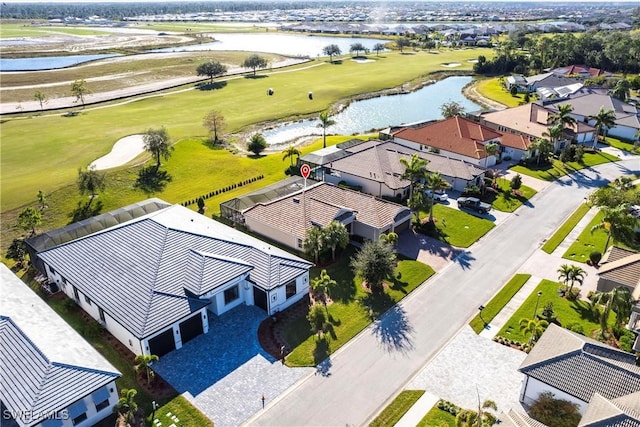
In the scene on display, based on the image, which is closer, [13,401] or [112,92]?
[13,401]

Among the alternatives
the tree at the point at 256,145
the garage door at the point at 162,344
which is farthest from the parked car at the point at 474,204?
the garage door at the point at 162,344

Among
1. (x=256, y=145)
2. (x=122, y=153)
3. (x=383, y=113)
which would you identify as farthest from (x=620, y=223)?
(x=383, y=113)

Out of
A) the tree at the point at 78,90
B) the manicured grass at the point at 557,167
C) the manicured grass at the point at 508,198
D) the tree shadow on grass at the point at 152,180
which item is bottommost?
the manicured grass at the point at 508,198

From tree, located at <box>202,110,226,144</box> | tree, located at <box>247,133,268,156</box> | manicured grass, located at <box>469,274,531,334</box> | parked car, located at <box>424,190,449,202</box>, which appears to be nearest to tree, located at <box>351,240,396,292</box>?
manicured grass, located at <box>469,274,531,334</box>

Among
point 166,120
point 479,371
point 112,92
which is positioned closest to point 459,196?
point 479,371

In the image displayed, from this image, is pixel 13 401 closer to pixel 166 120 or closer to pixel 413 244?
pixel 413 244

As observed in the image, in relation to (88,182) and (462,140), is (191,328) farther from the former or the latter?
(462,140)

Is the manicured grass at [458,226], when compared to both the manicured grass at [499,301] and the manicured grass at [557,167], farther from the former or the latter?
the manicured grass at [557,167]
